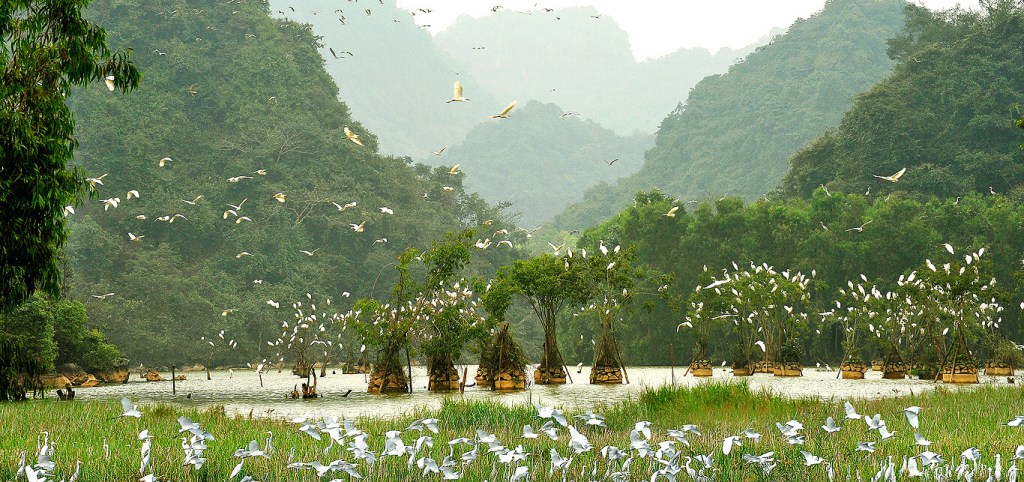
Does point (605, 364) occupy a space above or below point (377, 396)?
above

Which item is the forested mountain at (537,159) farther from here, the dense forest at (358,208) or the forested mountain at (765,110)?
the dense forest at (358,208)

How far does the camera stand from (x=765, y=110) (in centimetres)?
9794

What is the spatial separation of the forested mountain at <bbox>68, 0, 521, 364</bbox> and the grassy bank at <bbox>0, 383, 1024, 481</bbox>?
34541mm

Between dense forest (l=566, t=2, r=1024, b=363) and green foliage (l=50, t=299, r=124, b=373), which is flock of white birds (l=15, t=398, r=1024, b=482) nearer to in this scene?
green foliage (l=50, t=299, r=124, b=373)

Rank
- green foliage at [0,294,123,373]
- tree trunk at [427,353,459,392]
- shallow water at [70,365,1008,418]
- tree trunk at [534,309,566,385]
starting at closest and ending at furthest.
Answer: shallow water at [70,365,1008,418]
green foliage at [0,294,123,373]
tree trunk at [427,353,459,392]
tree trunk at [534,309,566,385]

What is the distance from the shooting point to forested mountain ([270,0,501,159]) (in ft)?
567

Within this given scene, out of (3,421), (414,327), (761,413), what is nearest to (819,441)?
(761,413)

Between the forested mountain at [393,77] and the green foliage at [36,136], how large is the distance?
155m

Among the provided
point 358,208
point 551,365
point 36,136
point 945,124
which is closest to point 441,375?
point 551,365

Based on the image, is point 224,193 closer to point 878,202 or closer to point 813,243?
point 813,243

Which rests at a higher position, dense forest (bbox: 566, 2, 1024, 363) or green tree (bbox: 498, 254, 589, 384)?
dense forest (bbox: 566, 2, 1024, 363)

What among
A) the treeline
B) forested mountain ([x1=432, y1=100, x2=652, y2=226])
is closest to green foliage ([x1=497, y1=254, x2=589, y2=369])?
the treeline

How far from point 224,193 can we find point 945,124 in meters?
43.9

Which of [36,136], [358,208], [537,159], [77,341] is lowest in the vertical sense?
[77,341]
